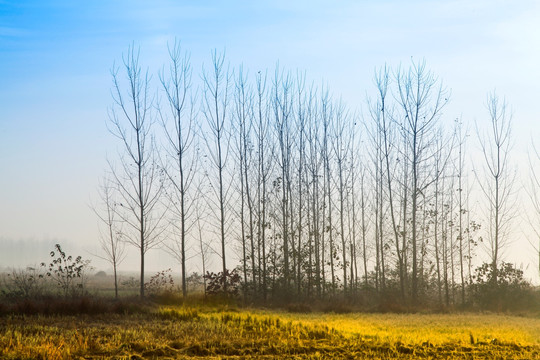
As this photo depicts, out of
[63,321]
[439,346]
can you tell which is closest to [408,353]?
[439,346]

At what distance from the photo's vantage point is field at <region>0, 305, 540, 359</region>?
9.38m

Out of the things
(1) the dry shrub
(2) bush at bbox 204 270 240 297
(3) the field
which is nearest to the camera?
(3) the field

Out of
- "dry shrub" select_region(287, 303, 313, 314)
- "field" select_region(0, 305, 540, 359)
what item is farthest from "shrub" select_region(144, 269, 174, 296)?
"field" select_region(0, 305, 540, 359)

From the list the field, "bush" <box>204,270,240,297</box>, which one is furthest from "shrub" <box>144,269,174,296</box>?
the field

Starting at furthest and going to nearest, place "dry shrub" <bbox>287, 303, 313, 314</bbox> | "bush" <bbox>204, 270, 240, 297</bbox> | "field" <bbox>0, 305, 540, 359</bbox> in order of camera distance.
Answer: "bush" <bbox>204, 270, 240, 297</bbox> → "dry shrub" <bbox>287, 303, 313, 314</bbox> → "field" <bbox>0, 305, 540, 359</bbox>

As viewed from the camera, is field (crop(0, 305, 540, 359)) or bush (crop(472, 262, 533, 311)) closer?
field (crop(0, 305, 540, 359))

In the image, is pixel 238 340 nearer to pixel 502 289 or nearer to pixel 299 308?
pixel 299 308

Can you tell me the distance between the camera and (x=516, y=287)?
83.4ft

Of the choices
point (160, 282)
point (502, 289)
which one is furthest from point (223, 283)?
point (502, 289)

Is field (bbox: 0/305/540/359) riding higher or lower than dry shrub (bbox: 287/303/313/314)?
higher

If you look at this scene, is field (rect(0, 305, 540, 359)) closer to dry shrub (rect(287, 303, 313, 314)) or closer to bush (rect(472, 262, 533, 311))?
dry shrub (rect(287, 303, 313, 314))

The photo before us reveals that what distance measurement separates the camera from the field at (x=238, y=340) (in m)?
9.38

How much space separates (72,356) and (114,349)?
2.46ft

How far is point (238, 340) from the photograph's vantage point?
10.5 m
